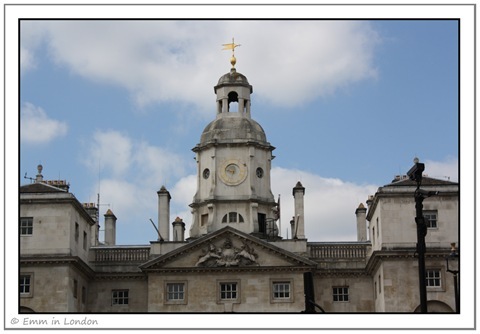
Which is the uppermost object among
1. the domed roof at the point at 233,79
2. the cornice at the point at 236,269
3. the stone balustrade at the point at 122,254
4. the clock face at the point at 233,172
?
the domed roof at the point at 233,79

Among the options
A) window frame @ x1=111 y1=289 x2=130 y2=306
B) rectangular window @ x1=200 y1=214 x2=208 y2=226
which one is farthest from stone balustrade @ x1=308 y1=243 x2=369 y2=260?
window frame @ x1=111 y1=289 x2=130 y2=306

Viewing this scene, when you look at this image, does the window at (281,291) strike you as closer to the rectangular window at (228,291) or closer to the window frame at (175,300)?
the rectangular window at (228,291)

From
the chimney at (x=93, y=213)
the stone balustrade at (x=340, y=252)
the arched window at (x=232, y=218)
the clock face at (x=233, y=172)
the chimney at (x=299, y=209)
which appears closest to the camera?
the stone balustrade at (x=340, y=252)

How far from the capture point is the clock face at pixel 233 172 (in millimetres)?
69562

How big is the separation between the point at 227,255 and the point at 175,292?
3661 millimetres

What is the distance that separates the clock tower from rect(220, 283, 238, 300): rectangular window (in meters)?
5.08

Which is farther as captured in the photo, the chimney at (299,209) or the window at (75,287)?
the chimney at (299,209)

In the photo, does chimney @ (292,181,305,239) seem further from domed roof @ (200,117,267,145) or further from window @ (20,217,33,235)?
Result: window @ (20,217,33,235)

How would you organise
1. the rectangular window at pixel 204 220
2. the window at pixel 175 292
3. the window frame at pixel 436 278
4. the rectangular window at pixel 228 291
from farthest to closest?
the rectangular window at pixel 204 220, the window at pixel 175 292, the rectangular window at pixel 228 291, the window frame at pixel 436 278

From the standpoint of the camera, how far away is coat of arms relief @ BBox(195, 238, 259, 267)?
63.9 m

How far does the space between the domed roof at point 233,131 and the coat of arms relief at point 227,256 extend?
858 centimetres

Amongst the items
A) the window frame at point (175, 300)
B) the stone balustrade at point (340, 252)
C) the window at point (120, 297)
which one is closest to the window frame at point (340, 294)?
the stone balustrade at point (340, 252)
